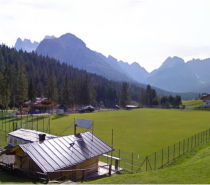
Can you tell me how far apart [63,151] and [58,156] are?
816 millimetres

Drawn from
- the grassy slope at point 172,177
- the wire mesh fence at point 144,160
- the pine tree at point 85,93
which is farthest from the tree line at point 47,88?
the grassy slope at point 172,177

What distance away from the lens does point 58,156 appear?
1521cm

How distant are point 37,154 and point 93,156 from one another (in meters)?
4.64

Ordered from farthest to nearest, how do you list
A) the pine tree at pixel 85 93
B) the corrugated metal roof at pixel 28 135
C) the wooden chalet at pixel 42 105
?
the pine tree at pixel 85 93 → the wooden chalet at pixel 42 105 → the corrugated metal roof at pixel 28 135

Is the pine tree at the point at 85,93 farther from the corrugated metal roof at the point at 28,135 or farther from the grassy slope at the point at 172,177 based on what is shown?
the grassy slope at the point at 172,177

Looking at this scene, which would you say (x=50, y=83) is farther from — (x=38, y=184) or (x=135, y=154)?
(x=38, y=184)

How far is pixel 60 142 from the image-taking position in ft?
55.5

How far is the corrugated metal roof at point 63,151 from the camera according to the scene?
14180 millimetres

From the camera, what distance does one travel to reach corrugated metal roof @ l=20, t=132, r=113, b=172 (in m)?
14.2

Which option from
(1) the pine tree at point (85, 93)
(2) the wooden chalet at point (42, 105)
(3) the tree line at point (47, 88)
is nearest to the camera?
(3) the tree line at point (47, 88)

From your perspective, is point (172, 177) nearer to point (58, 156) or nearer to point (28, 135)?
point (58, 156)

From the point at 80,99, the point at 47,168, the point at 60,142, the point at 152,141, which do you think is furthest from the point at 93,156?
the point at 80,99

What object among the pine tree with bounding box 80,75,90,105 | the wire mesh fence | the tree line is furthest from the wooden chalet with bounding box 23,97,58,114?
the wire mesh fence

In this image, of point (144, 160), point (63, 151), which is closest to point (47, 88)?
point (144, 160)
